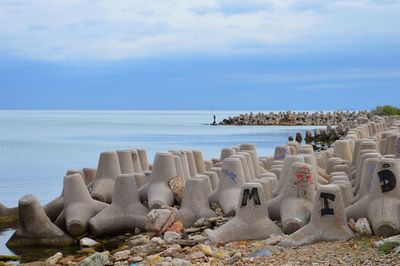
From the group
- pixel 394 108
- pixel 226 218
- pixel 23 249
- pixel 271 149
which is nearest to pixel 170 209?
pixel 226 218

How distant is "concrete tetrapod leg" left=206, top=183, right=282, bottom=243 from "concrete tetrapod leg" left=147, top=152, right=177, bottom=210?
2181 millimetres

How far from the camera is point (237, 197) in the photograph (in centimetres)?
1048

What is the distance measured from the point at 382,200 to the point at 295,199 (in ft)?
4.07

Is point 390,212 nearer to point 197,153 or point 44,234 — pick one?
point 44,234

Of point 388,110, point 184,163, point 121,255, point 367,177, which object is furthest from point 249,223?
point 388,110

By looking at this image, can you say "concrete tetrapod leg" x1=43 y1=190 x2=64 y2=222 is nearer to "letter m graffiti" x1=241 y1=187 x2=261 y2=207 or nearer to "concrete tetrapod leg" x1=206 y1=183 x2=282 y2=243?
"concrete tetrapod leg" x1=206 y1=183 x2=282 y2=243

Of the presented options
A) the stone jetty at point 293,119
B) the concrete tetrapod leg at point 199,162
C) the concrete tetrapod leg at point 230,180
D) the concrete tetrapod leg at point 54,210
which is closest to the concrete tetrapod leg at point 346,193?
the concrete tetrapod leg at point 230,180

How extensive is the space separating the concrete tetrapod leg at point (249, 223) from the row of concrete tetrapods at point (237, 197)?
0.04 feet

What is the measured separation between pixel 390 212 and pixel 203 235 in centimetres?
235

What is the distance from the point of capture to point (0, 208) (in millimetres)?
12547

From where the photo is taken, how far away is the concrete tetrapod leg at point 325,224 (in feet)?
25.4

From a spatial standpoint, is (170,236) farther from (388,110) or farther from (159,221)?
(388,110)

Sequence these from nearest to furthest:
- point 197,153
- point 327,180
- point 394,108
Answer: point 327,180, point 197,153, point 394,108

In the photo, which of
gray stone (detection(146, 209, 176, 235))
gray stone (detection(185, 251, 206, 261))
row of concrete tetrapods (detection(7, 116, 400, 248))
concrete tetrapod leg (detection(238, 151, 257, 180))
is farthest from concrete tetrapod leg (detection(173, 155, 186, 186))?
gray stone (detection(185, 251, 206, 261))
